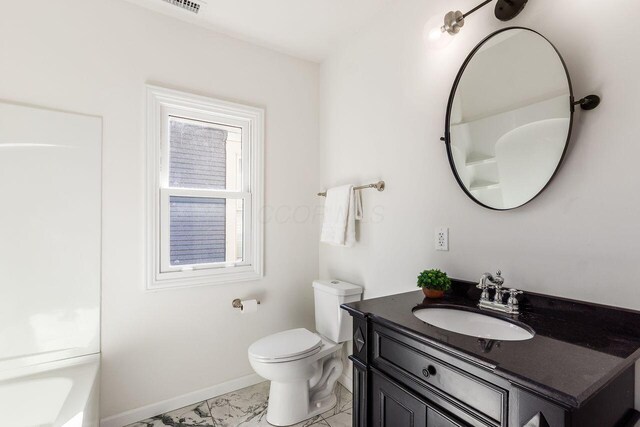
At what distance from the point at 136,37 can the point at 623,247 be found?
257 cm

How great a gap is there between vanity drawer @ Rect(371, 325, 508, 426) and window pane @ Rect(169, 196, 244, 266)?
4.75 feet

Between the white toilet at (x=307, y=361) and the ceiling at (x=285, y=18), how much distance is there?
176 cm

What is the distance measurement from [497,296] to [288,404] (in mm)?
1348

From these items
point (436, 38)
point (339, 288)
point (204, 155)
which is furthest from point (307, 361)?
point (436, 38)

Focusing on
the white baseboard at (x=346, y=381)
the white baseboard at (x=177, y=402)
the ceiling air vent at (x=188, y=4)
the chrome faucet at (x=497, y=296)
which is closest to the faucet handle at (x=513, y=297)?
the chrome faucet at (x=497, y=296)

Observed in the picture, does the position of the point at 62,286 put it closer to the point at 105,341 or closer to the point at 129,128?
the point at 105,341

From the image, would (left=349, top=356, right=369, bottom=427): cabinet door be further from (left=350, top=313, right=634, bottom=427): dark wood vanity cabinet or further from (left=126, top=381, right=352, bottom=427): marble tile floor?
(left=126, top=381, right=352, bottom=427): marble tile floor

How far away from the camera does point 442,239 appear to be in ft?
5.10

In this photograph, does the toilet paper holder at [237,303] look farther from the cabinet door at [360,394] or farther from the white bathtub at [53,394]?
the cabinet door at [360,394]

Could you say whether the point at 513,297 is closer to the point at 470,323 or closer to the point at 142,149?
the point at 470,323

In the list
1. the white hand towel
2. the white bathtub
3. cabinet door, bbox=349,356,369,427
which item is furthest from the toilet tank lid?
the white bathtub

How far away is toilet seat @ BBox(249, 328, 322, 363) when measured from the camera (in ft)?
5.67

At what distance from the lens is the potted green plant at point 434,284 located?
1.37 m

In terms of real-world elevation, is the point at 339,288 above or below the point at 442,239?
below
